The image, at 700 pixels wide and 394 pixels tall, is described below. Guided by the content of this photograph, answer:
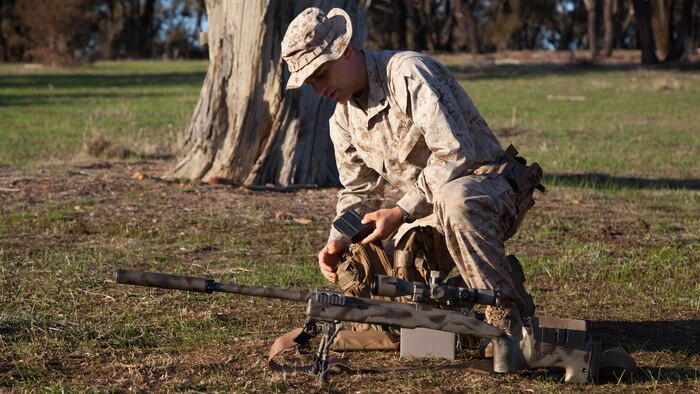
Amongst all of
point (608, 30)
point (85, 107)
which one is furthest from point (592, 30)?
point (85, 107)

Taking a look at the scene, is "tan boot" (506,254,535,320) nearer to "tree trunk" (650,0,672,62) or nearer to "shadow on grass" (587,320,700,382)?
"shadow on grass" (587,320,700,382)

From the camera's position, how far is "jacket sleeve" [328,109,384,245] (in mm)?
5344

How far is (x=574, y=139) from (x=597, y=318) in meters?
10.5

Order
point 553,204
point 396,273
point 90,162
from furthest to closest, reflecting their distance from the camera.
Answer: point 90,162, point 553,204, point 396,273

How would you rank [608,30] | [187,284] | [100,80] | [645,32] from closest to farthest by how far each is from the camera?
[187,284]
[100,80]
[645,32]
[608,30]

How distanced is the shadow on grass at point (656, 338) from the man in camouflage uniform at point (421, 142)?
719 mm

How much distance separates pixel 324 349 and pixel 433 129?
1.06 metres

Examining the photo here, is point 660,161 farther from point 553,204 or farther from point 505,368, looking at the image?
point 505,368

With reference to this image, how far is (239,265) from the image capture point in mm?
7312

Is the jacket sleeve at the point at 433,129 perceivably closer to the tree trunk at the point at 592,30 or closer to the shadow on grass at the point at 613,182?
the shadow on grass at the point at 613,182

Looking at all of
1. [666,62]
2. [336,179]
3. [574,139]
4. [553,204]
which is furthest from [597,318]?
[666,62]

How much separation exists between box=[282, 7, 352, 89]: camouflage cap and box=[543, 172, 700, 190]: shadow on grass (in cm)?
671

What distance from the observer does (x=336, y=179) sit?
34.7ft

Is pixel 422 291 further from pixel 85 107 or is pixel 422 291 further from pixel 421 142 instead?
pixel 85 107
